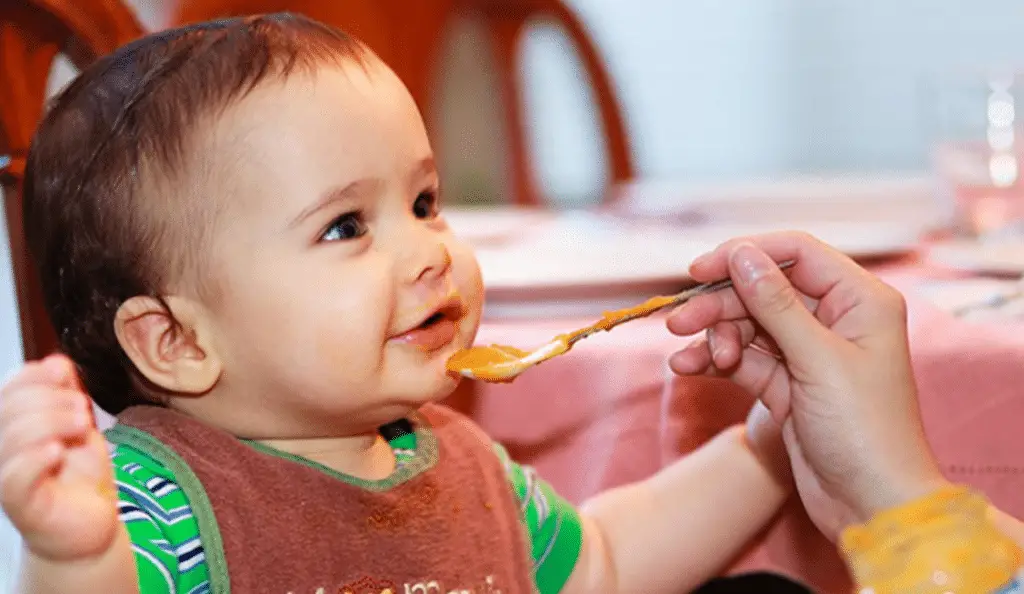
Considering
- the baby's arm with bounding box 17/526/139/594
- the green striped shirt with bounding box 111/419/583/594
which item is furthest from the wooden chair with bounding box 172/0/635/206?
the baby's arm with bounding box 17/526/139/594

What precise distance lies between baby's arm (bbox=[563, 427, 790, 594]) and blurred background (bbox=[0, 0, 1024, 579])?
1.50 m

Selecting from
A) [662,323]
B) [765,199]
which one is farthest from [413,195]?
[765,199]

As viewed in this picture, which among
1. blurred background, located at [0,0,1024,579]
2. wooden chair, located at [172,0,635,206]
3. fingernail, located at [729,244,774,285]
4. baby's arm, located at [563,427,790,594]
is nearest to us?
fingernail, located at [729,244,774,285]

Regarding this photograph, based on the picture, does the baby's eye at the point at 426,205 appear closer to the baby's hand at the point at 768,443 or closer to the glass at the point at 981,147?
the baby's hand at the point at 768,443

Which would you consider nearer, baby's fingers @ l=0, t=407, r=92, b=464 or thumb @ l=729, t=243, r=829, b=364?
baby's fingers @ l=0, t=407, r=92, b=464

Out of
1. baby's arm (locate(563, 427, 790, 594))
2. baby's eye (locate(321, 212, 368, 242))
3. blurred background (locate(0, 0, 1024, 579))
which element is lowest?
blurred background (locate(0, 0, 1024, 579))

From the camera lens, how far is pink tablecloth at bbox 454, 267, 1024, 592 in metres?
0.87

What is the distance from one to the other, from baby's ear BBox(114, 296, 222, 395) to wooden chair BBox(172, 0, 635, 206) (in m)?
1.29

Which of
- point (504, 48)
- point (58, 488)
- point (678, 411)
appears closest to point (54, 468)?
point (58, 488)

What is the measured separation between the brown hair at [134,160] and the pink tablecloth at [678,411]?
306 millimetres

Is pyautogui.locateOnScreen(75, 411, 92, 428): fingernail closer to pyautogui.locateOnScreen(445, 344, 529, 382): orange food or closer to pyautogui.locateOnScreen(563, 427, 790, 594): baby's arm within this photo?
pyautogui.locateOnScreen(445, 344, 529, 382): orange food

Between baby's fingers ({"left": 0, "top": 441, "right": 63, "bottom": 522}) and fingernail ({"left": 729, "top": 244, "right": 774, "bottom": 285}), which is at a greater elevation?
baby's fingers ({"left": 0, "top": 441, "right": 63, "bottom": 522})

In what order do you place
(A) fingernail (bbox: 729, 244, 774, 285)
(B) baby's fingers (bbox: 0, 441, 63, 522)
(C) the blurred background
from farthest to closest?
(C) the blurred background
(A) fingernail (bbox: 729, 244, 774, 285)
(B) baby's fingers (bbox: 0, 441, 63, 522)

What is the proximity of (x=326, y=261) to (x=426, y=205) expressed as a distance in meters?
0.10
